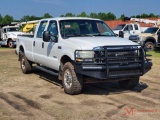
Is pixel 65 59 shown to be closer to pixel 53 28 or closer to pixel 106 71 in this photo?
pixel 53 28

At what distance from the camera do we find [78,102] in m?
6.69

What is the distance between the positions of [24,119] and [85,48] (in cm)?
218

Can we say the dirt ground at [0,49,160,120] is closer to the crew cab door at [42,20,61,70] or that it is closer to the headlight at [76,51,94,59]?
the crew cab door at [42,20,61,70]

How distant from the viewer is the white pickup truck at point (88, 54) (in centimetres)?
675

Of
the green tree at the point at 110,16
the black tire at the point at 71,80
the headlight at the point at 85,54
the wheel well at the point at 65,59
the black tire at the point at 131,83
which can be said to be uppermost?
the green tree at the point at 110,16

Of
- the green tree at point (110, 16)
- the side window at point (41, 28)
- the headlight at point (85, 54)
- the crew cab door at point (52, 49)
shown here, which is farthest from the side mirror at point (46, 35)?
the green tree at point (110, 16)

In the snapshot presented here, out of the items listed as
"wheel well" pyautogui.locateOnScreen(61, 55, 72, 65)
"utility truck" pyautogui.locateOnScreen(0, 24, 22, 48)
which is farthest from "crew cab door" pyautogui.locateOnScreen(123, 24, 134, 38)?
"wheel well" pyautogui.locateOnScreen(61, 55, 72, 65)

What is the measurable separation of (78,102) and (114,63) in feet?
3.85

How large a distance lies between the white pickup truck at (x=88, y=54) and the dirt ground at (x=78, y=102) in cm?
42

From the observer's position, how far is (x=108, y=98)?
7059mm

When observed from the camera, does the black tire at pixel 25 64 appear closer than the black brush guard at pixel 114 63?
No

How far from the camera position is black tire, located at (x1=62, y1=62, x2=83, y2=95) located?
712cm

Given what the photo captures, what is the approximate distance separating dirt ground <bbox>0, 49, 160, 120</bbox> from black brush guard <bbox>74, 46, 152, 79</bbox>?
0.59m

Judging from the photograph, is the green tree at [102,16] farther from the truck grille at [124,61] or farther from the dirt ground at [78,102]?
the truck grille at [124,61]
